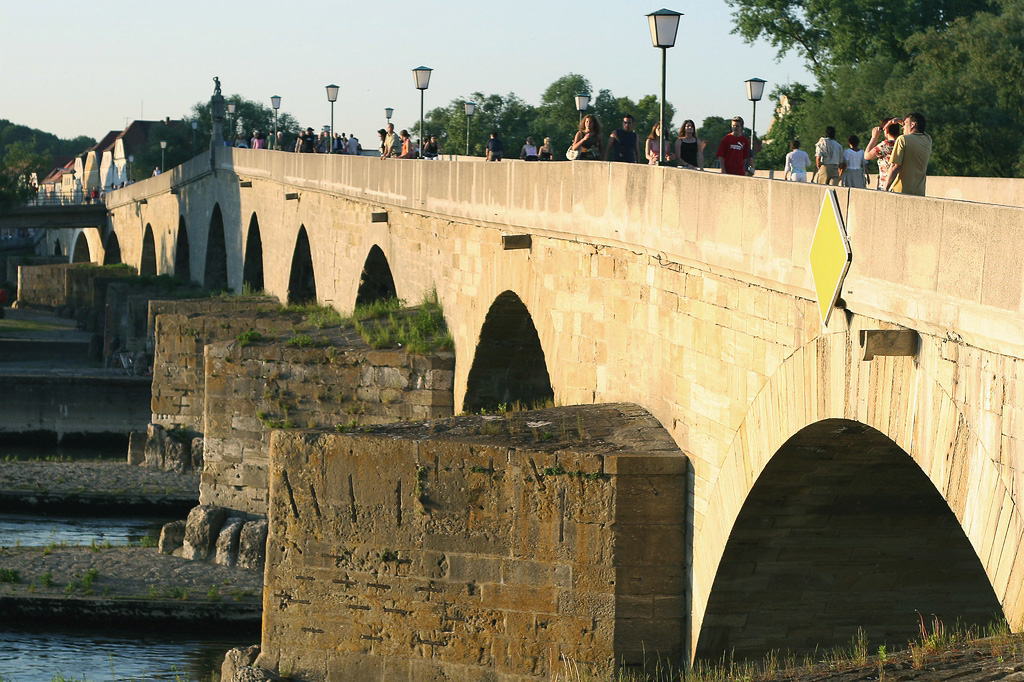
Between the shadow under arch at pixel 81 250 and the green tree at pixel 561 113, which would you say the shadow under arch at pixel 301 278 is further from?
the shadow under arch at pixel 81 250

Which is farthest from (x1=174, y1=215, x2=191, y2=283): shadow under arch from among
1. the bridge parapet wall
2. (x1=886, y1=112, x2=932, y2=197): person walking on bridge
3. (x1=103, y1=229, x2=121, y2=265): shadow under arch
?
(x1=886, y1=112, x2=932, y2=197): person walking on bridge

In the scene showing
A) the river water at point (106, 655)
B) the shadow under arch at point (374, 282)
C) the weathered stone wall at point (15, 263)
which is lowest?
the river water at point (106, 655)

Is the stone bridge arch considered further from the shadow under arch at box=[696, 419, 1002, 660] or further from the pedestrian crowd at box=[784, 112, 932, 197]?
the pedestrian crowd at box=[784, 112, 932, 197]

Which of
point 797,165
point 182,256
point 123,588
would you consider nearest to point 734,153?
point 797,165

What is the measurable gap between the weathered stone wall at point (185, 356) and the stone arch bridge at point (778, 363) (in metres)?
9.50

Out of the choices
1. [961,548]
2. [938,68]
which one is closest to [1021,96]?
[938,68]

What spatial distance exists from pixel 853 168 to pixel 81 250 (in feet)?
267

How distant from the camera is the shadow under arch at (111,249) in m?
67.6

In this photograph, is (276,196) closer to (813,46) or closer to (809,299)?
(813,46)

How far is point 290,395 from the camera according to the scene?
20250mm

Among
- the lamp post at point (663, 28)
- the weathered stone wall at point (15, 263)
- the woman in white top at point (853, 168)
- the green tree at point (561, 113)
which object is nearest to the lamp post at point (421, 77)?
the woman in white top at point (853, 168)

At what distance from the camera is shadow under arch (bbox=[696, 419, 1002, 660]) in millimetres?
9477

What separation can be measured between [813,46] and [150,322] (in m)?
21.7

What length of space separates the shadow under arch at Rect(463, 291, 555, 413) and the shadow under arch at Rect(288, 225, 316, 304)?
13118mm
